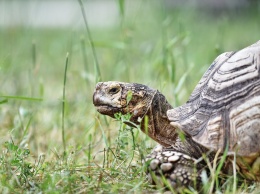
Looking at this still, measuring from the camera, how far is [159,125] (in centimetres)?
268

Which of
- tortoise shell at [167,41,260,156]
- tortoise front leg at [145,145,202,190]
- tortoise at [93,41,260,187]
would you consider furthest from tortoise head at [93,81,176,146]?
tortoise front leg at [145,145,202,190]

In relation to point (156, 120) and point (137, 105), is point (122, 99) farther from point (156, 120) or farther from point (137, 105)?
point (156, 120)

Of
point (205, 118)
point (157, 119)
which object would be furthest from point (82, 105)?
point (205, 118)

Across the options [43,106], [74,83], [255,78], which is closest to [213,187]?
[255,78]

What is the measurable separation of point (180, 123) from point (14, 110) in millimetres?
1596

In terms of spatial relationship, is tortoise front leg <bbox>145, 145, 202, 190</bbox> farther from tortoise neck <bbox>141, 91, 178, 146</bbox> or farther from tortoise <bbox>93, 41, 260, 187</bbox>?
tortoise neck <bbox>141, 91, 178, 146</bbox>

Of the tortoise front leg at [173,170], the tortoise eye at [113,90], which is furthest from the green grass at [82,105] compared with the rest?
the tortoise eye at [113,90]

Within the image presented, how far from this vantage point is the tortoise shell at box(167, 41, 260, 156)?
229 cm

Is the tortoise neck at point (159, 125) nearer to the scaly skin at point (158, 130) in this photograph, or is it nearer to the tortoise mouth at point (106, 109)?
the scaly skin at point (158, 130)

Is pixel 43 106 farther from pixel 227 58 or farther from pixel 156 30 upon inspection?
pixel 156 30

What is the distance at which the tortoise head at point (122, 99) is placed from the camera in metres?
2.58

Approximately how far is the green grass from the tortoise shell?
20cm

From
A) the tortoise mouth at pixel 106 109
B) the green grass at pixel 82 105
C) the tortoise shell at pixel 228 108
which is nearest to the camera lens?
the tortoise shell at pixel 228 108

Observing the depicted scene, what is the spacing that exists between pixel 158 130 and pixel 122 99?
24 cm
